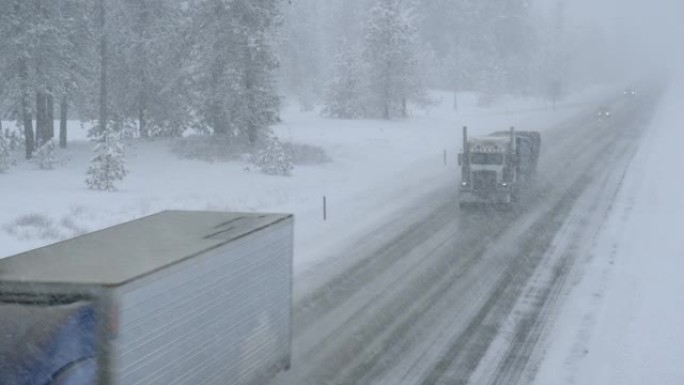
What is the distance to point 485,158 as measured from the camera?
28469 millimetres

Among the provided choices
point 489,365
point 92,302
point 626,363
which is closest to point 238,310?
point 92,302

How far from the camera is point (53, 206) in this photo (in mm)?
24656

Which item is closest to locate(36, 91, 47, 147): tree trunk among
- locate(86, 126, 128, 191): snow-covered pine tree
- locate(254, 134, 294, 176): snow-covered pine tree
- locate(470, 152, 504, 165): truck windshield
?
locate(86, 126, 128, 191): snow-covered pine tree

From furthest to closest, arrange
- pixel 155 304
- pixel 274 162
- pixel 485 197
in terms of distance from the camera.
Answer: pixel 274 162
pixel 485 197
pixel 155 304

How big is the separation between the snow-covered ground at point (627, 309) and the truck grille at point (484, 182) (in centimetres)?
433

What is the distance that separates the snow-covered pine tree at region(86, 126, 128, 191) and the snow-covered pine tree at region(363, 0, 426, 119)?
3384 cm

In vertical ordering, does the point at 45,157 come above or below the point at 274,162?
above

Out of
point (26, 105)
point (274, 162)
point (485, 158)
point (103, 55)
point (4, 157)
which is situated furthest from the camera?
point (103, 55)

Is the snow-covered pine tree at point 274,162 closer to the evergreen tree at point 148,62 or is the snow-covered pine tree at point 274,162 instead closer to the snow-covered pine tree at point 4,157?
the evergreen tree at point 148,62

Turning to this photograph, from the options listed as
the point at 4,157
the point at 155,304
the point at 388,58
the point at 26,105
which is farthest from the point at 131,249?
the point at 388,58

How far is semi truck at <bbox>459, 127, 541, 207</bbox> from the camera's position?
91.7 ft

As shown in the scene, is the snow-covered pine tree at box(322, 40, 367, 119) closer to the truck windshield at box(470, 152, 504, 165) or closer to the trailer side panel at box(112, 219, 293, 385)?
the truck windshield at box(470, 152, 504, 165)

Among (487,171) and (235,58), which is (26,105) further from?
(487,171)

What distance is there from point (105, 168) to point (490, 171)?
13.9m
